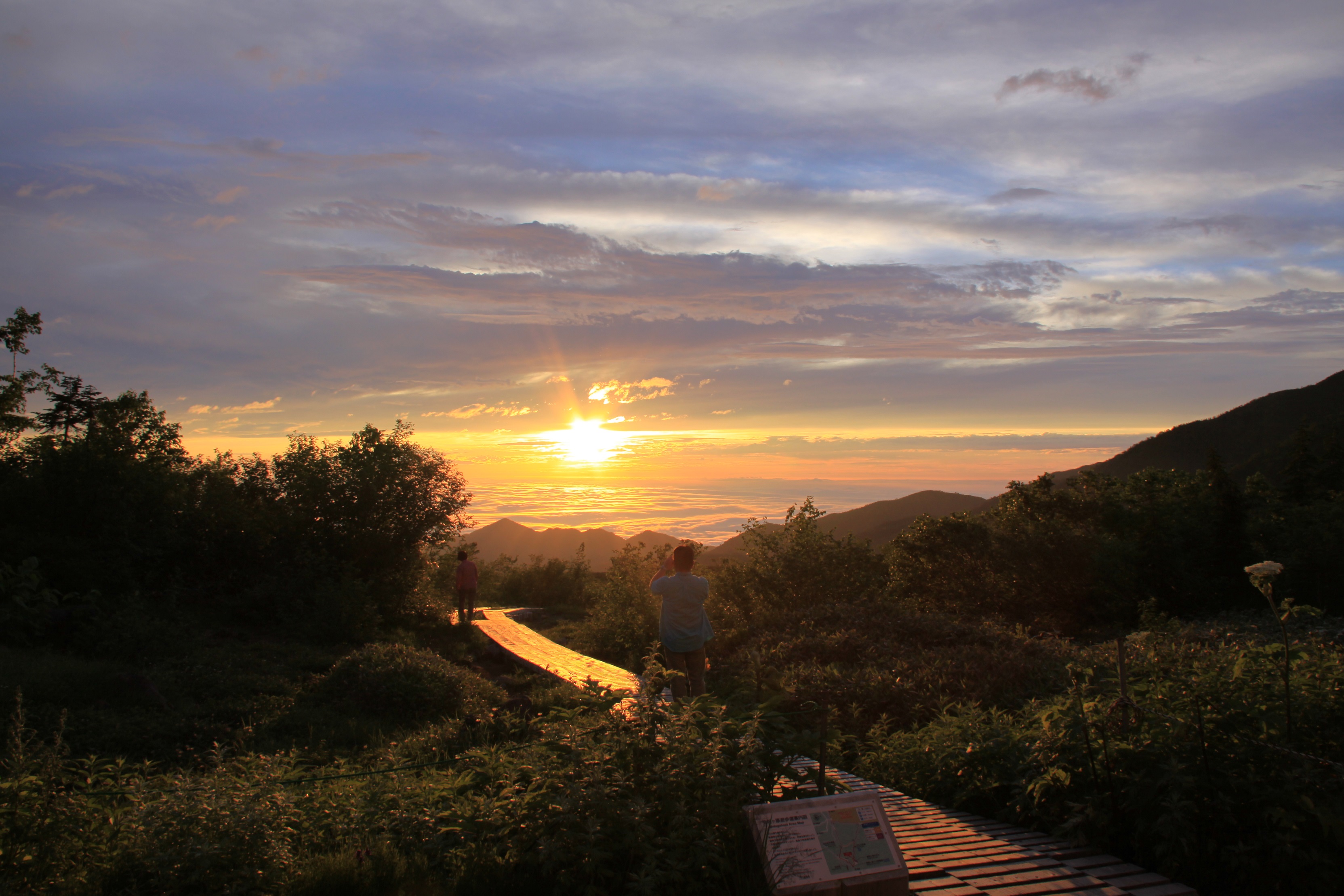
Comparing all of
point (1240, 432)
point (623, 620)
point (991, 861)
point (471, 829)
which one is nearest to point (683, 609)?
point (471, 829)

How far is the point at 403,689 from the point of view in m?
9.38

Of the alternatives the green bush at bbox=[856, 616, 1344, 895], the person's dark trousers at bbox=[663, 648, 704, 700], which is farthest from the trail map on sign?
the person's dark trousers at bbox=[663, 648, 704, 700]

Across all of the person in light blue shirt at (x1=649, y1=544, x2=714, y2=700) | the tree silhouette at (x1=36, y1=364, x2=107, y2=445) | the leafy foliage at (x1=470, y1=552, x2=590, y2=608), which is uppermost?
the tree silhouette at (x1=36, y1=364, x2=107, y2=445)

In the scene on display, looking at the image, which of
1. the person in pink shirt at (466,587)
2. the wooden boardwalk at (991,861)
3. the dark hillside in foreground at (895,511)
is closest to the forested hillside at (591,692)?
the wooden boardwalk at (991,861)

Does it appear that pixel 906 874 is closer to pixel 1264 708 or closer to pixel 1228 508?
pixel 1264 708

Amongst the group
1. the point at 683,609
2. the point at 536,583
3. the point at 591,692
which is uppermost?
the point at 683,609

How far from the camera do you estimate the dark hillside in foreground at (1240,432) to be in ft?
185

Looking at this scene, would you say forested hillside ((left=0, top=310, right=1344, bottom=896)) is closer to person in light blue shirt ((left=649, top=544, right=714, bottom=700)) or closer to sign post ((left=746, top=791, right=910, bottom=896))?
sign post ((left=746, top=791, right=910, bottom=896))

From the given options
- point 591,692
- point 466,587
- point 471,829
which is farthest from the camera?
point 466,587

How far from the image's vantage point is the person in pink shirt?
663 inches

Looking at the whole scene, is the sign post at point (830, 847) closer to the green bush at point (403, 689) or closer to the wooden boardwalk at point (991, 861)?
the wooden boardwalk at point (991, 861)

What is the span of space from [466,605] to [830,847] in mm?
15392

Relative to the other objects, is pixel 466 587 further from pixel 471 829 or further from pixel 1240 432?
pixel 1240 432

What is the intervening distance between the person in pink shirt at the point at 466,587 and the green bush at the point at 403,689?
6292 millimetres
